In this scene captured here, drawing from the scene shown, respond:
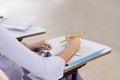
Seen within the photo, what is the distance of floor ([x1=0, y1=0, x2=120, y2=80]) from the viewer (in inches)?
98.5

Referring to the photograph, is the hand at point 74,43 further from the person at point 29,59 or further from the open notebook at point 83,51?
the person at point 29,59

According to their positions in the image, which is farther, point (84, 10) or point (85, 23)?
point (84, 10)

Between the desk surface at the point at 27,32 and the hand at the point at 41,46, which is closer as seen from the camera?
the hand at the point at 41,46

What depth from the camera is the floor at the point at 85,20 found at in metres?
2.50

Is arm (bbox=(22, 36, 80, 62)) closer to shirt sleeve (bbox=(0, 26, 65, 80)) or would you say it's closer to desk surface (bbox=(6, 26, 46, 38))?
shirt sleeve (bbox=(0, 26, 65, 80))

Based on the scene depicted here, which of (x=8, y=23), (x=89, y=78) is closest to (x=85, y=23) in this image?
(x=89, y=78)

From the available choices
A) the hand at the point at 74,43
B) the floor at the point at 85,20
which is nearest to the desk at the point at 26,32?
the hand at the point at 74,43

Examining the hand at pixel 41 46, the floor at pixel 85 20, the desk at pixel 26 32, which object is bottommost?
the floor at pixel 85 20

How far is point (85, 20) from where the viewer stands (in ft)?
13.1

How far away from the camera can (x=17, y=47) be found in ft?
2.79

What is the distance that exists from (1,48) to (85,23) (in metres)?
3.11

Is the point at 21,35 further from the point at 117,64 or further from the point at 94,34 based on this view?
the point at 94,34

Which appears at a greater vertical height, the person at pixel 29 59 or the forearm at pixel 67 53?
the person at pixel 29 59

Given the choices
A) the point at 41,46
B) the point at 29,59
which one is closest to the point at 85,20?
the point at 41,46
